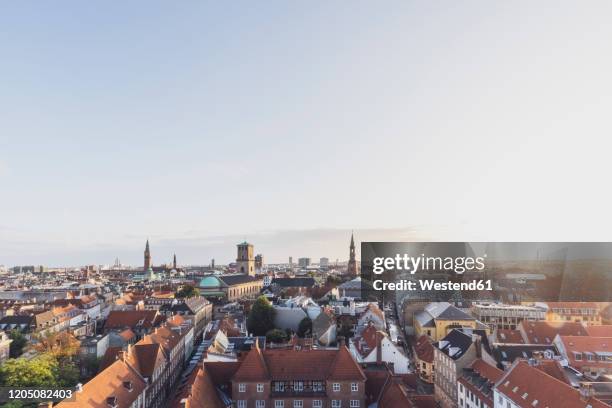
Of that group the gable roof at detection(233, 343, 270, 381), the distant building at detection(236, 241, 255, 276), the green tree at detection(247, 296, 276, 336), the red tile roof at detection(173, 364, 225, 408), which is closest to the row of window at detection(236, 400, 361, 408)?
the gable roof at detection(233, 343, 270, 381)

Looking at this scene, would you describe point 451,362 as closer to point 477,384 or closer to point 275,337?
point 477,384

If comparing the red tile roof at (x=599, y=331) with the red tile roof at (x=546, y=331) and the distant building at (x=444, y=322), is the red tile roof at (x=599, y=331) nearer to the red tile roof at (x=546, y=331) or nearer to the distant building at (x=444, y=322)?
the red tile roof at (x=546, y=331)

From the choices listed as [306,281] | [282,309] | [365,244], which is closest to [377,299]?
[365,244]

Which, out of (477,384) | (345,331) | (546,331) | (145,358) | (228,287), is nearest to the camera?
(477,384)

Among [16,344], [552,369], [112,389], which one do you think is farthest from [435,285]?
[16,344]

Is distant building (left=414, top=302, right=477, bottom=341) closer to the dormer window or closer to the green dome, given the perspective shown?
the dormer window

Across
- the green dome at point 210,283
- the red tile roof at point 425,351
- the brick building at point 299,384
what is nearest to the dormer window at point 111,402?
the brick building at point 299,384

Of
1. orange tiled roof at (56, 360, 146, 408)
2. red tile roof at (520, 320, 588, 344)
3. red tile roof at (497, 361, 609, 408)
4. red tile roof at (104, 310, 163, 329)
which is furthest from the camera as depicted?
red tile roof at (104, 310, 163, 329)
